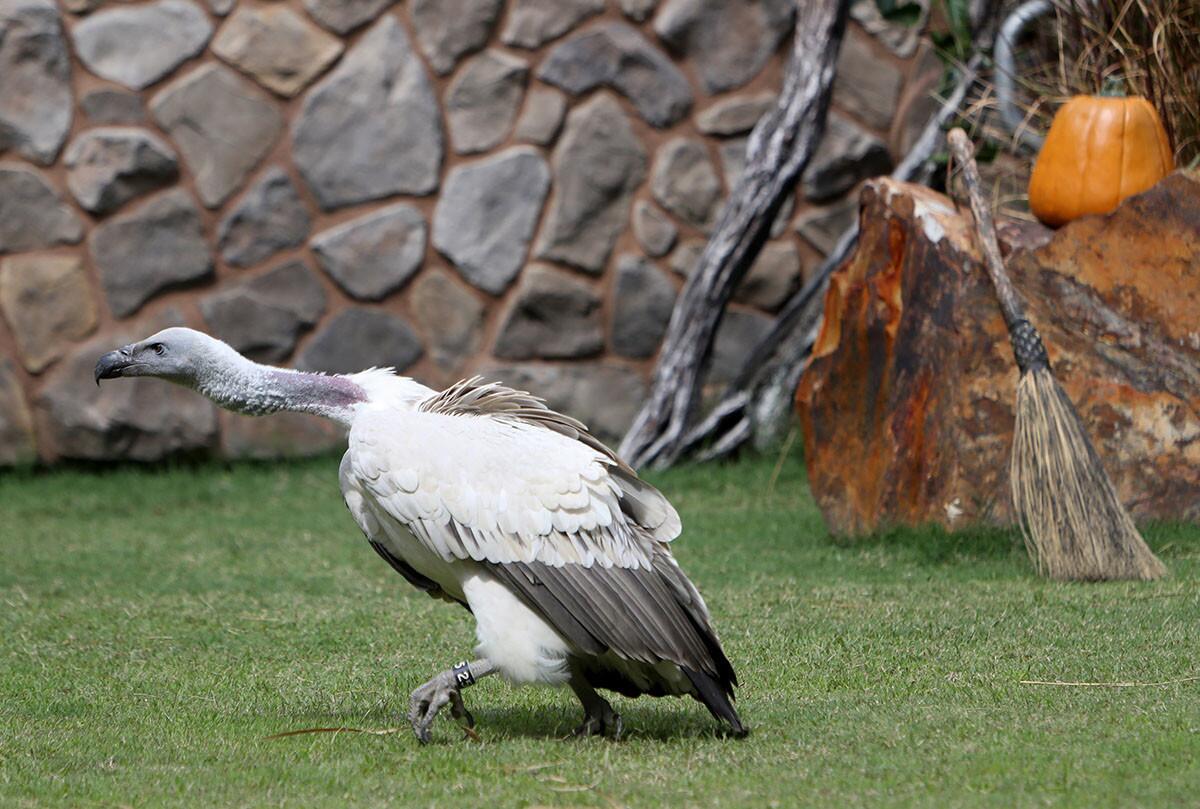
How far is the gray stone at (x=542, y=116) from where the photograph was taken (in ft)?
23.4

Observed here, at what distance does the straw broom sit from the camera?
442cm

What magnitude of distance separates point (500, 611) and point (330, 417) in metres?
0.59

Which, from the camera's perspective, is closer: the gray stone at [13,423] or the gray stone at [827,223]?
the gray stone at [13,423]

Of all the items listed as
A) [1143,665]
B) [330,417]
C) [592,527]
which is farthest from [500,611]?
[1143,665]

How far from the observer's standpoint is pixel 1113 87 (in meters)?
5.50

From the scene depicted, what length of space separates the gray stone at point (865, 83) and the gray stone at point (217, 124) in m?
2.53

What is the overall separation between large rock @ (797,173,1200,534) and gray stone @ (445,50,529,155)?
2.58 m

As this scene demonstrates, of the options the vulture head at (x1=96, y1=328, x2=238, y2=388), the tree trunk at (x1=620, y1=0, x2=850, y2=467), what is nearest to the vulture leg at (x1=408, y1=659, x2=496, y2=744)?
the vulture head at (x1=96, y1=328, x2=238, y2=388)

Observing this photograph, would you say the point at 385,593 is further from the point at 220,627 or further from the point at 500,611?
the point at 500,611

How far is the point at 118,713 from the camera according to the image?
3449 millimetres

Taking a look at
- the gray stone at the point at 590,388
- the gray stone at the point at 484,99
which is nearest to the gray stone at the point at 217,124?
the gray stone at the point at 484,99

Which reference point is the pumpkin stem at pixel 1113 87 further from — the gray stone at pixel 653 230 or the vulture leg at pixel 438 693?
the vulture leg at pixel 438 693

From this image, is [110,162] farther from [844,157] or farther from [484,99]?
[844,157]

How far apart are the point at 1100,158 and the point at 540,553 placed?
9.12 feet
